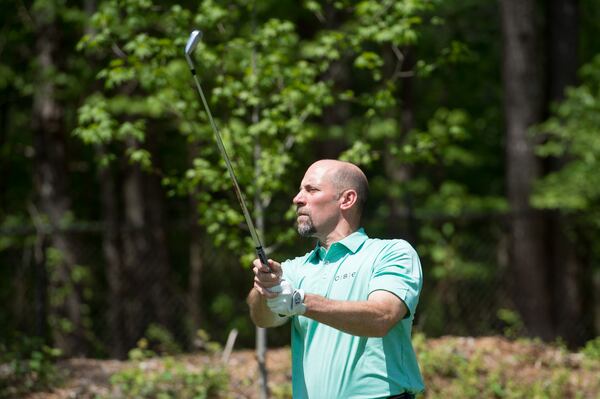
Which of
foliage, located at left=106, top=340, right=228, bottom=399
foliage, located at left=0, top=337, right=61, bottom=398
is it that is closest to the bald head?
foliage, located at left=106, top=340, right=228, bottom=399

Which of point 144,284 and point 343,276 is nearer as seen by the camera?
point 343,276

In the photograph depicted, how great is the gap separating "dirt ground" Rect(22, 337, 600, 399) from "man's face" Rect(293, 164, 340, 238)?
13.6ft

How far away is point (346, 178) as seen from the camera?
4.20 meters

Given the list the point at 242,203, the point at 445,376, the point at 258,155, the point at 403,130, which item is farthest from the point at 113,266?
the point at 242,203

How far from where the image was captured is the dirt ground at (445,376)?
8.11 metres

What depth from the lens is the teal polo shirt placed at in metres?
3.88

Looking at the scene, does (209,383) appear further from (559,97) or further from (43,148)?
(559,97)

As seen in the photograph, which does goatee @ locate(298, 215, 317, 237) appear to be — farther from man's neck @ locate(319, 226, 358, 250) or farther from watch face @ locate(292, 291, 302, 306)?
watch face @ locate(292, 291, 302, 306)

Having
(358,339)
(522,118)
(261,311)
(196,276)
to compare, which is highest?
(522,118)

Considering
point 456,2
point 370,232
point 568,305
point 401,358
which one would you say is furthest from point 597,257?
point 401,358

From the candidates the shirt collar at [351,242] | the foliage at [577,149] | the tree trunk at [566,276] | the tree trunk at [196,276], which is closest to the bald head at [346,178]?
the shirt collar at [351,242]

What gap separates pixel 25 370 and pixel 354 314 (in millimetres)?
4973

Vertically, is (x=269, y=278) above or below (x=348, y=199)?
below

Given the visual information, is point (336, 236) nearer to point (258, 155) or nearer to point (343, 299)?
point (343, 299)
